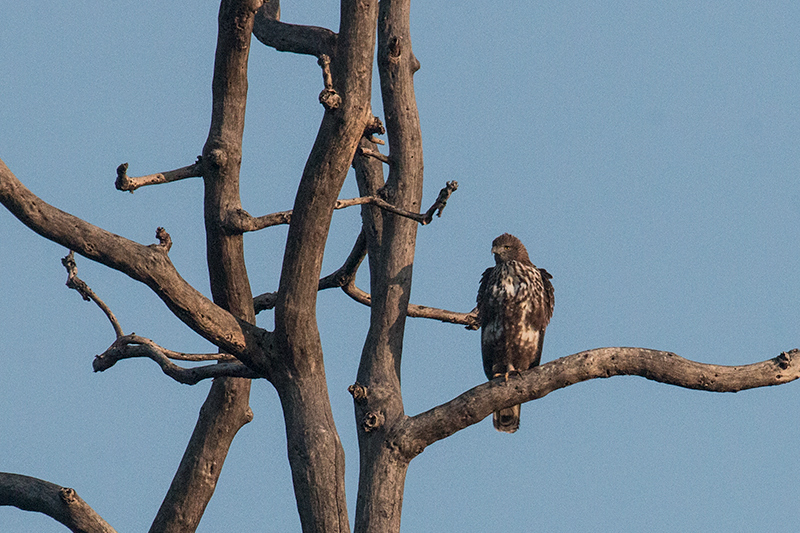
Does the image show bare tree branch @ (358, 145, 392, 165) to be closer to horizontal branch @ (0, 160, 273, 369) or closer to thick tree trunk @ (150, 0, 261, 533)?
thick tree trunk @ (150, 0, 261, 533)

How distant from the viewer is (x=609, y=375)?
602 cm

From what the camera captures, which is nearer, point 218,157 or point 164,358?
point 164,358

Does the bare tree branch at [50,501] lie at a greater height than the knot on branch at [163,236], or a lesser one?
lesser

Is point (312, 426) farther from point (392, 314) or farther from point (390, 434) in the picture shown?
point (392, 314)

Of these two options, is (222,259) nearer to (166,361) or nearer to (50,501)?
(166,361)

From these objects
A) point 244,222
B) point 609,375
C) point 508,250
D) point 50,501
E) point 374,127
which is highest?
point 508,250

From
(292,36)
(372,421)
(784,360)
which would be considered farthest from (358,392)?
(292,36)

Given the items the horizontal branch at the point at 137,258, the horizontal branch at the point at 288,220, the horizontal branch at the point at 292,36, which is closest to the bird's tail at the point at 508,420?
the horizontal branch at the point at 288,220

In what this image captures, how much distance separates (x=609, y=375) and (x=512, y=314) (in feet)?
5.67

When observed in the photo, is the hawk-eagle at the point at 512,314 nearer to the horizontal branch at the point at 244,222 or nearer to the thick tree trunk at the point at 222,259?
the thick tree trunk at the point at 222,259

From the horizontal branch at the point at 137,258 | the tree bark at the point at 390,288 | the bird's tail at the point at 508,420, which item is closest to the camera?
the horizontal branch at the point at 137,258

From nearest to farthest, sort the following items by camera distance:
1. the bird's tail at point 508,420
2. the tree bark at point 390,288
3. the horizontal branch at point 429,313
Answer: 1. the tree bark at point 390,288
2. the horizontal branch at point 429,313
3. the bird's tail at point 508,420

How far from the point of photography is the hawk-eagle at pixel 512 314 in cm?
767

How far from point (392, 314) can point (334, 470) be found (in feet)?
4.61
